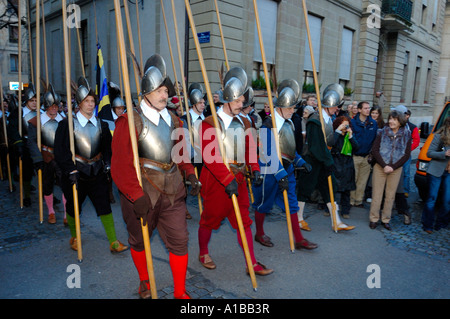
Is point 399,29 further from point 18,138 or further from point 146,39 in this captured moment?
point 18,138

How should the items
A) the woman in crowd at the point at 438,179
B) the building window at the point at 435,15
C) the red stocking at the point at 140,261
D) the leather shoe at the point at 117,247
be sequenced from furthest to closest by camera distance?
the building window at the point at 435,15, the woman in crowd at the point at 438,179, the leather shoe at the point at 117,247, the red stocking at the point at 140,261

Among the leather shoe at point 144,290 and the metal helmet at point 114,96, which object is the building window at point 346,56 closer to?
the metal helmet at point 114,96

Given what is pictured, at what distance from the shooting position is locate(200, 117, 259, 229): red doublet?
10.3 feet

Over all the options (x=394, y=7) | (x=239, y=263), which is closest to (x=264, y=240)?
(x=239, y=263)

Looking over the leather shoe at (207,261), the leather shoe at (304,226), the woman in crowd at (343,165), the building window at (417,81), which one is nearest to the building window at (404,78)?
the building window at (417,81)

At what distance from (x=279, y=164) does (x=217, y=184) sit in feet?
2.59

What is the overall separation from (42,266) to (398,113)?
4808 millimetres

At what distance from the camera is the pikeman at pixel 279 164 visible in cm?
386

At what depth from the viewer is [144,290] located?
3000 mm

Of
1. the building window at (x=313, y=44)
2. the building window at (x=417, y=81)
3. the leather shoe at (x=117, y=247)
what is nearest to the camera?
the leather shoe at (x=117, y=247)

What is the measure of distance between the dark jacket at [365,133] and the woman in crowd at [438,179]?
38.1 inches

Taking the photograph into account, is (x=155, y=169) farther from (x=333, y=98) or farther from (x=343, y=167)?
(x=343, y=167)

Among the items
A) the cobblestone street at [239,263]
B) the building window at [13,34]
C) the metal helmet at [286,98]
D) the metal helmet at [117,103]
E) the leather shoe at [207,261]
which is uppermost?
the building window at [13,34]
